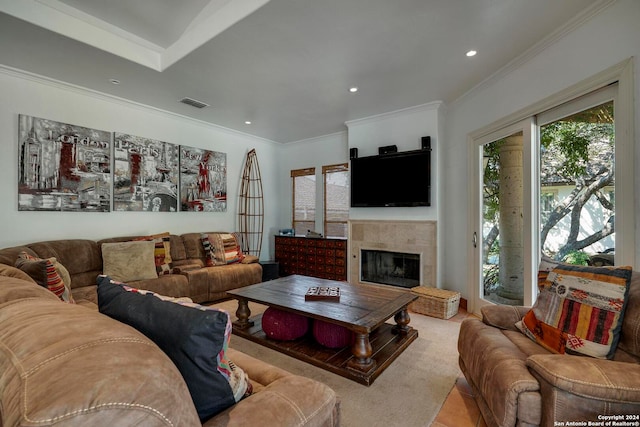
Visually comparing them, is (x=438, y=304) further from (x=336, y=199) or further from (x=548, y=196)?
(x=336, y=199)

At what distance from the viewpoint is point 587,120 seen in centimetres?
222

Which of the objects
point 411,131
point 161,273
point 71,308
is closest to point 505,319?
point 71,308

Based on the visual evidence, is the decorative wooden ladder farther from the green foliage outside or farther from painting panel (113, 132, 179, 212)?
the green foliage outside

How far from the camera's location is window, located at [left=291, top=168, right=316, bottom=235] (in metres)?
5.70

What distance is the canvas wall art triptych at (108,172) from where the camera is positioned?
122 inches

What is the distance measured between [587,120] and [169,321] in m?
3.08

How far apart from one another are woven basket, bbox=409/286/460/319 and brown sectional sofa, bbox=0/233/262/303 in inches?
94.0

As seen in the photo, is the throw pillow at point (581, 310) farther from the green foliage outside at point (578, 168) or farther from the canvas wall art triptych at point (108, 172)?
the canvas wall art triptych at point (108, 172)

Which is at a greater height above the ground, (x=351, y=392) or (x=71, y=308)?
(x=71, y=308)

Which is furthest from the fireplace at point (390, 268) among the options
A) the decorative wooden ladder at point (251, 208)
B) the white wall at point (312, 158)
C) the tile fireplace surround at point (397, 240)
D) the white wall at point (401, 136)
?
the decorative wooden ladder at point (251, 208)

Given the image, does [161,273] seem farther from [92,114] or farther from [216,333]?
[216,333]

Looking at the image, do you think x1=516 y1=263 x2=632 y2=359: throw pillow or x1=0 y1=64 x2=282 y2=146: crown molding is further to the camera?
x1=0 y1=64 x2=282 y2=146: crown molding

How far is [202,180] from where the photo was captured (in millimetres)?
4680

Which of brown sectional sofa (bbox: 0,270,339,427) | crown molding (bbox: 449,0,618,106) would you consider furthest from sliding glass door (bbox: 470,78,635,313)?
brown sectional sofa (bbox: 0,270,339,427)
